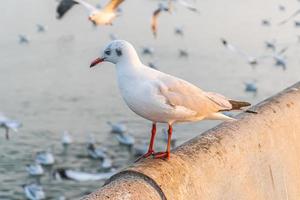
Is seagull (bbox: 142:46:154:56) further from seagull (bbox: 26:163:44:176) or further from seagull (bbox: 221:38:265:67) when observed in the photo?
seagull (bbox: 26:163:44:176)

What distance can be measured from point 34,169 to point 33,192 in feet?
3.62

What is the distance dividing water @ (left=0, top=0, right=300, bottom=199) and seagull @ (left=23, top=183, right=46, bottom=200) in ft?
0.60

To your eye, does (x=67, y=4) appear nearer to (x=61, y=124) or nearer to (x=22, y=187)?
(x=22, y=187)

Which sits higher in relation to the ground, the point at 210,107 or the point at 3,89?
the point at 3,89

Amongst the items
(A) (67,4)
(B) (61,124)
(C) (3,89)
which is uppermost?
(C) (3,89)

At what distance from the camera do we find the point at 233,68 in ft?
55.8

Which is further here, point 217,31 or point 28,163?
point 217,31

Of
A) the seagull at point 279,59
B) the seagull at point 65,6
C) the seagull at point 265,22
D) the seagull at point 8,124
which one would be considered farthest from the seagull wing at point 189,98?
the seagull at point 265,22

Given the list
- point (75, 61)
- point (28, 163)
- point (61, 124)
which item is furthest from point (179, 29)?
point (28, 163)

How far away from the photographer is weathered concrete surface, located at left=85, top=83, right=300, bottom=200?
247 centimetres

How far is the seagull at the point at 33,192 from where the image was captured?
10383 millimetres

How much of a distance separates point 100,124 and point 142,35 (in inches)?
211

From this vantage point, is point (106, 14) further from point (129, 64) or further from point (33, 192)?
point (33, 192)

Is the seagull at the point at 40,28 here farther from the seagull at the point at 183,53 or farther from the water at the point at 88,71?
the seagull at the point at 183,53
